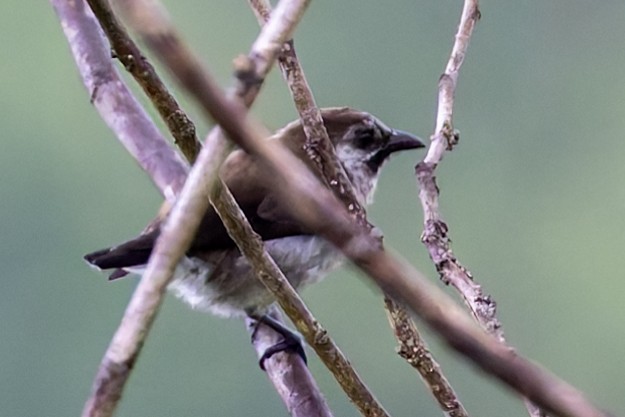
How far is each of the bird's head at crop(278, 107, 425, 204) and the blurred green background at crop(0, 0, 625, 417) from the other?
4207 mm

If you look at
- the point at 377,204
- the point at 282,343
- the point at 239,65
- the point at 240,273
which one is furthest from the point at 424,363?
the point at 377,204

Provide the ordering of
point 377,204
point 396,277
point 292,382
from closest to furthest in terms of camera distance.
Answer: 1. point 396,277
2. point 292,382
3. point 377,204

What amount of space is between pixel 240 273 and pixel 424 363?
1.71 metres

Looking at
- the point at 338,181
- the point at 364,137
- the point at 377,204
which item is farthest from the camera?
the point at 377,204

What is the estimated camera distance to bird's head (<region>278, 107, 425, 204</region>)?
3467 mm

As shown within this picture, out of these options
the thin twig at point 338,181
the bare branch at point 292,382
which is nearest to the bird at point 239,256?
the bare branch at point 292,382

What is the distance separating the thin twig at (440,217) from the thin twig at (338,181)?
0.28 ft

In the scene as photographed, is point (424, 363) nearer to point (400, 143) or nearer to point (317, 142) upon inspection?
point (317, 142)

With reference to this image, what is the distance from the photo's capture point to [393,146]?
359 cm

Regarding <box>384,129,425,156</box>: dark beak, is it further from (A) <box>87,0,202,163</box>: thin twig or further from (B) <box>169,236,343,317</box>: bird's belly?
(A) <box>87,0,202,163</box>: thin twig

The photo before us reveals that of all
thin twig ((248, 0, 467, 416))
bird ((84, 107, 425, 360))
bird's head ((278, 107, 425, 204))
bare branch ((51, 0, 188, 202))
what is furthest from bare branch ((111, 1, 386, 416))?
bird's head ((278, 107, 425, 204))

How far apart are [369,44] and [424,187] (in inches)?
394

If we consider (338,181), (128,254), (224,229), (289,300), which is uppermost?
(224,229)

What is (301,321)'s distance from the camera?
4.53ft
